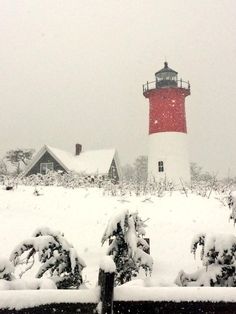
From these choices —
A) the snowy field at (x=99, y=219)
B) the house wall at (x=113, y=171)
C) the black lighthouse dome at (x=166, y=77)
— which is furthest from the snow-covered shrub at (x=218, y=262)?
the house wall at (x=113, y=171)

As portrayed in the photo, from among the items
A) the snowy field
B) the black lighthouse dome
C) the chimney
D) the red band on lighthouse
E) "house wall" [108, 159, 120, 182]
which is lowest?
the snowy field

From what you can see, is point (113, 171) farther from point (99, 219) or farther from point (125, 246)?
point (125, 246)

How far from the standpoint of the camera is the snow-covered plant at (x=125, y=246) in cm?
402

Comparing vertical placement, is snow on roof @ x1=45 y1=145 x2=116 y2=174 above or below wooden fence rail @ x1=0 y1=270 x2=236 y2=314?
above

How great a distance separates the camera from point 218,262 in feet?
11.9

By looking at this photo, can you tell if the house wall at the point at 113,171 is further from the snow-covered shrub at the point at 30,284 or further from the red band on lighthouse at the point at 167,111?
the snow-covered shrub at the point at 30,284

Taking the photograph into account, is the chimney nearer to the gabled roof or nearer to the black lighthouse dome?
the gabled roof

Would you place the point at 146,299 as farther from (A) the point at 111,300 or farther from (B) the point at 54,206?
(B) the point at 54,206

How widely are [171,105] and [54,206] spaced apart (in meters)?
17.7

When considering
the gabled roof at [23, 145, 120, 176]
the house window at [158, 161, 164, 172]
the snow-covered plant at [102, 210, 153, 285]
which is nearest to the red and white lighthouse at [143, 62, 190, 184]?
the house window at [158, 161, 164, 172]

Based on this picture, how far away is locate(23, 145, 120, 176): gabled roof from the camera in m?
30.4

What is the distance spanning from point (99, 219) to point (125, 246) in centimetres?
594

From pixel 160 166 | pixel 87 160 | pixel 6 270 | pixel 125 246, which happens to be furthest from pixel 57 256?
pixel 87 160

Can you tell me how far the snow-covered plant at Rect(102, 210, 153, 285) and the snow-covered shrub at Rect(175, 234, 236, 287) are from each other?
2.04 feet
